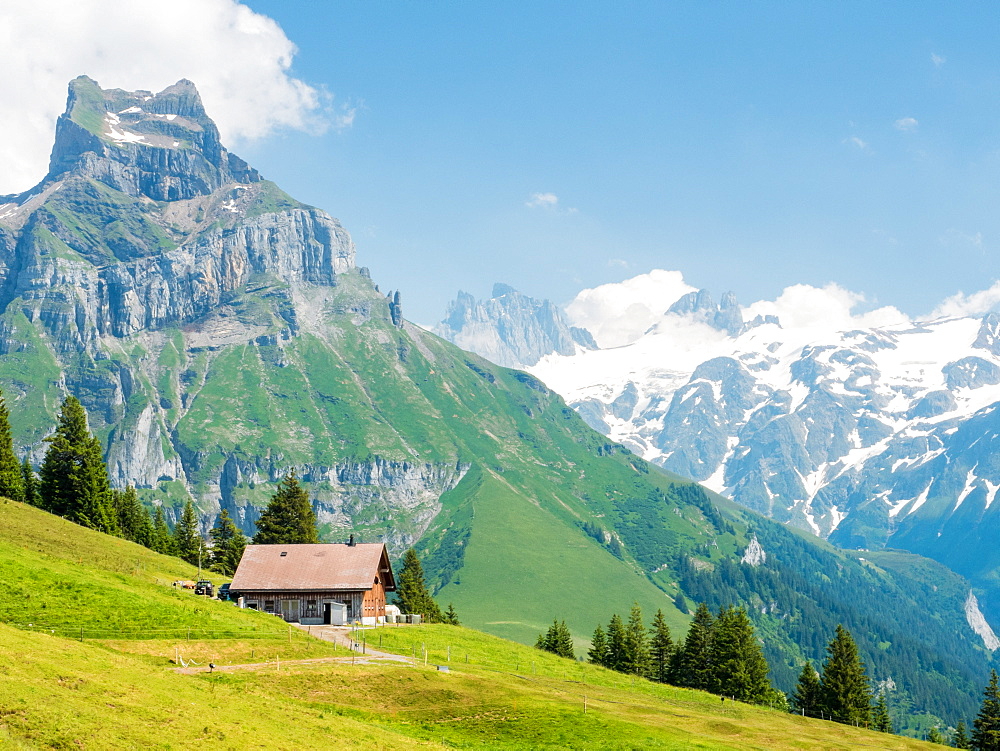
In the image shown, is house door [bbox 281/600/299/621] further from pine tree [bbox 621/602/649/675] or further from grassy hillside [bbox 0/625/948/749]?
pine tree [bbox 621/602/649/675]

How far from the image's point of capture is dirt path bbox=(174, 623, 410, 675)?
59.5m

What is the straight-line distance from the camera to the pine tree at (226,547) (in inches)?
5536

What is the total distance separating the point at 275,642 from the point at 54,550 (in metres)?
26.0

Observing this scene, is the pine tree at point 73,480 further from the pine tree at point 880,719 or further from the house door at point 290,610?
the pine tree at point 880,719

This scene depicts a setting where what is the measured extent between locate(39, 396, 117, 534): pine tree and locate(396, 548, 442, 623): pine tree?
168 feet

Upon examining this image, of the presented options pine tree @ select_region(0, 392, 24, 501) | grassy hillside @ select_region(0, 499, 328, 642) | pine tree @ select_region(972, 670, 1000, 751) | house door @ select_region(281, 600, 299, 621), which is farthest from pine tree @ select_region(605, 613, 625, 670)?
pine tree @ select_region(0, 392, 24, 501)

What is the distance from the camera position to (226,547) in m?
148

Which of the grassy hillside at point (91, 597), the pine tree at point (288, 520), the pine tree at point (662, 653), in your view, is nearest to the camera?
the grassy hillside at point (91, 597)

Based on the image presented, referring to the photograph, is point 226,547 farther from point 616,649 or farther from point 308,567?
point 616,649

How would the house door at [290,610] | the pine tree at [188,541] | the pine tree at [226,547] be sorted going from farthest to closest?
the pine tree at [188,541] → the pine tree at [226,547] → the house door at [290,610]

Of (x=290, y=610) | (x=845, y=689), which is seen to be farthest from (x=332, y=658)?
(x=845, y=689)

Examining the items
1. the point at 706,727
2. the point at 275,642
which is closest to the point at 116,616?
the point at 275,642

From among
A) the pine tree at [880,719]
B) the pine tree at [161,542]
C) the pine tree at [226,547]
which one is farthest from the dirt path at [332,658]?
the pine tree at [880,719]

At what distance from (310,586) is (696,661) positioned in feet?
205
